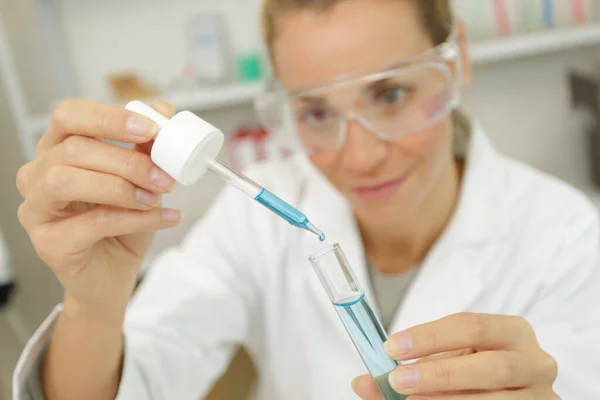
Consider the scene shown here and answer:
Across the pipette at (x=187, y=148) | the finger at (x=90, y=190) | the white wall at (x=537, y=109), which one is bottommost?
the white wall at (x=537, y=109)

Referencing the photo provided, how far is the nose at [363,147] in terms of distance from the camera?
0.80 m

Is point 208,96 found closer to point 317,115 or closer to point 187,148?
point 317,115

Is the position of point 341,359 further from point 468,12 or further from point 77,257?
point 468,12

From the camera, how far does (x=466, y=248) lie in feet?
2.98

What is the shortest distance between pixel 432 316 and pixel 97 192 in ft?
1.60

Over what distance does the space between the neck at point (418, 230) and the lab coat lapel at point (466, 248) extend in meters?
0.03

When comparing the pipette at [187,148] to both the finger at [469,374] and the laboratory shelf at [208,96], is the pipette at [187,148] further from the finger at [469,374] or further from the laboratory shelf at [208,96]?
the laboratory shelf at [208,96]

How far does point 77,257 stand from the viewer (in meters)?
0.57

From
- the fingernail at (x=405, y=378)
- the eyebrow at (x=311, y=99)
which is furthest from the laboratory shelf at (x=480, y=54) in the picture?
the fingernail at (x=405, y=378)

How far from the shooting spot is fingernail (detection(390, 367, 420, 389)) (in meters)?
0.47

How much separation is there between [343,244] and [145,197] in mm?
504

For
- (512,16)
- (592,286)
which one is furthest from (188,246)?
(512,16)

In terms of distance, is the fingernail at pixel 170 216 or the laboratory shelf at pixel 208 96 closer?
the fingernail at pixel 170 216

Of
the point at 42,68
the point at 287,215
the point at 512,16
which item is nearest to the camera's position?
the point at 287,215
